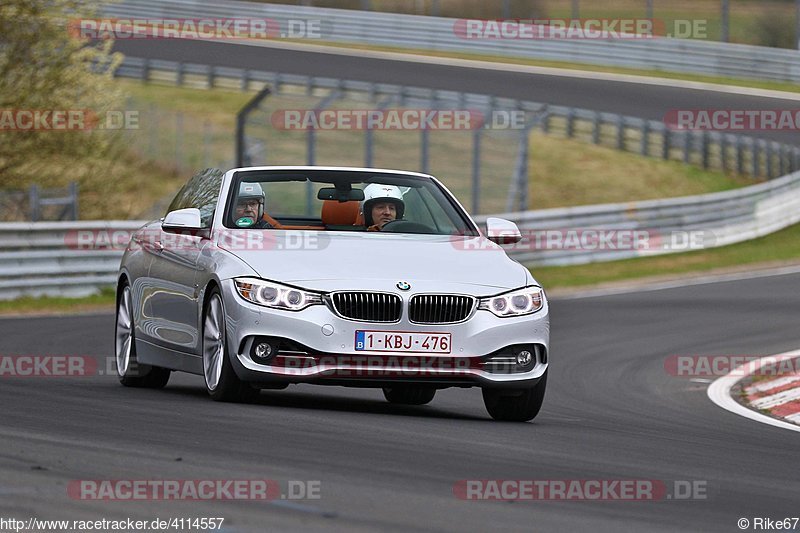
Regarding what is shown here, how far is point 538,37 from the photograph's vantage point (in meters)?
48.2

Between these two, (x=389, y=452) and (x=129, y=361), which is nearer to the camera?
(x=389, y=452)

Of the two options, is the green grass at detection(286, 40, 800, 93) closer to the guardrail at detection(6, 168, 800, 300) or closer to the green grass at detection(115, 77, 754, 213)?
the green grass at detection(115, 77, 754, 213)

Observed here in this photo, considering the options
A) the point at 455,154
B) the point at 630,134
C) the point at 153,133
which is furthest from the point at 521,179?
the point at 630,134

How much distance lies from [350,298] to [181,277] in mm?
1658

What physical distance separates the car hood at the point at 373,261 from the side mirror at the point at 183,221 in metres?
0.26

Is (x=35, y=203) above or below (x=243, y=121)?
below

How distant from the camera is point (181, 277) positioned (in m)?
10.7

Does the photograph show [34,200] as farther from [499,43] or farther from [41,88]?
[499,43]

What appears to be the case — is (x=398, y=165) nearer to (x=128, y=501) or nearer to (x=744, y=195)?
(x=744, y=195)

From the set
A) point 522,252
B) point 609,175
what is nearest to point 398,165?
point 522,252

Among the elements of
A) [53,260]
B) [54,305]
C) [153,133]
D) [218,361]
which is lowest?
[153,133]

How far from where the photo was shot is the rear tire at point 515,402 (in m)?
9.95

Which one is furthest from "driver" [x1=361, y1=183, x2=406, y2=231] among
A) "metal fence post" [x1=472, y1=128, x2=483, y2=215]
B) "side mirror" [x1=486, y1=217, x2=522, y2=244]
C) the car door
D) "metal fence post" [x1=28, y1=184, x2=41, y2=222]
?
"metal fence post" [x1=472, y1=128, x2=483, y2=215]

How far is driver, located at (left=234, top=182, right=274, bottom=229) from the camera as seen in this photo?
10469 mm
